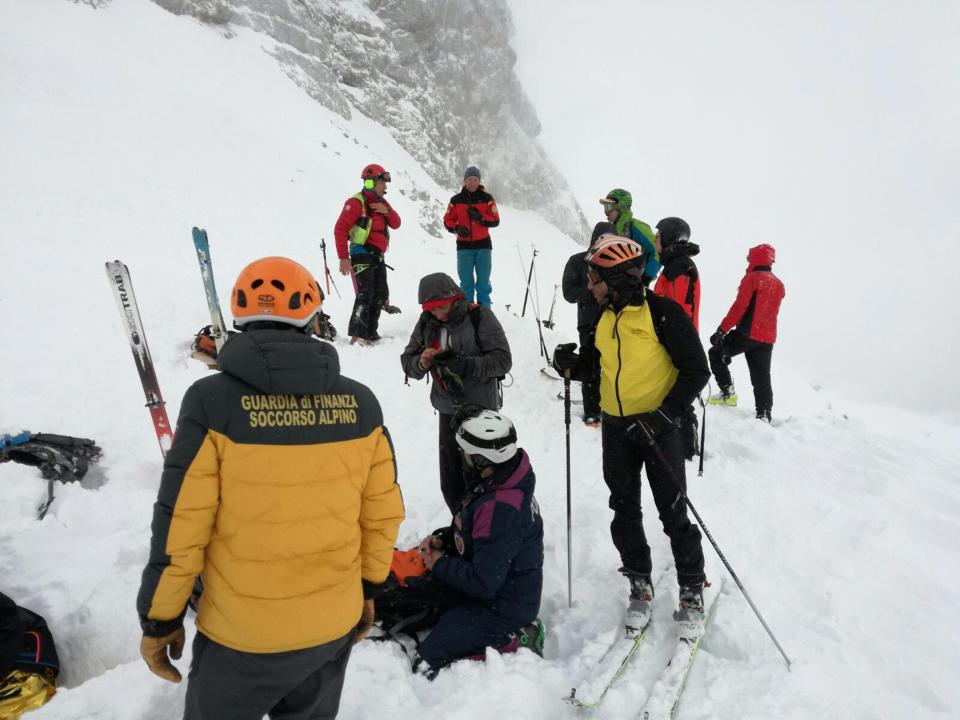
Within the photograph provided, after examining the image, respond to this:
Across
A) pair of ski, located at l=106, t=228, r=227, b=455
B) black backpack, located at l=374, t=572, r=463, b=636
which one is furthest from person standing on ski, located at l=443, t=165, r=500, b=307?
black backpack, located at l=374, t=572, r=463, b=636

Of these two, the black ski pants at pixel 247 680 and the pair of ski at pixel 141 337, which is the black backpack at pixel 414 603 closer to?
the black ski pants at pixel 247 680

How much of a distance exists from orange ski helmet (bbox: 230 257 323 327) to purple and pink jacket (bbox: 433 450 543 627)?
1924 mm

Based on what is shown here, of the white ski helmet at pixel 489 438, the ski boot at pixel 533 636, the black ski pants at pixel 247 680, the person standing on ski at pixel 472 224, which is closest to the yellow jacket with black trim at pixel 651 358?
the white ski helmet at pixel 489 438

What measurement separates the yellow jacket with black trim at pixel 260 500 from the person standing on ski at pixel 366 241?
20.6 feet

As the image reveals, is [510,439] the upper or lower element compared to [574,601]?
upper

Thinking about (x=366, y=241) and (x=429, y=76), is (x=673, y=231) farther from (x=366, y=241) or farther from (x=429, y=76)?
(x=429, y=76)

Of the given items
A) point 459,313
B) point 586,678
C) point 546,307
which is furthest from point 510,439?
point 546,307

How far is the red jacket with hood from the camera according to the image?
6.97 meters

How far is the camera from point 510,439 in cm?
348

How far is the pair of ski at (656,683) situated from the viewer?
2.97m

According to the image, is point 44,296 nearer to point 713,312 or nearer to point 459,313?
point 459,313

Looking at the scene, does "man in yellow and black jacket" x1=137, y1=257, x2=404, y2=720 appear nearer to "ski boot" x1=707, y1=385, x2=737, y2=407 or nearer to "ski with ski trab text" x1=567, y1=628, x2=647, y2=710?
"ski with ski trab text" x1=567, y1=628, x2=647, y2=710

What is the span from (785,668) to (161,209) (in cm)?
1275

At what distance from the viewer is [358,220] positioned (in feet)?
26.0
